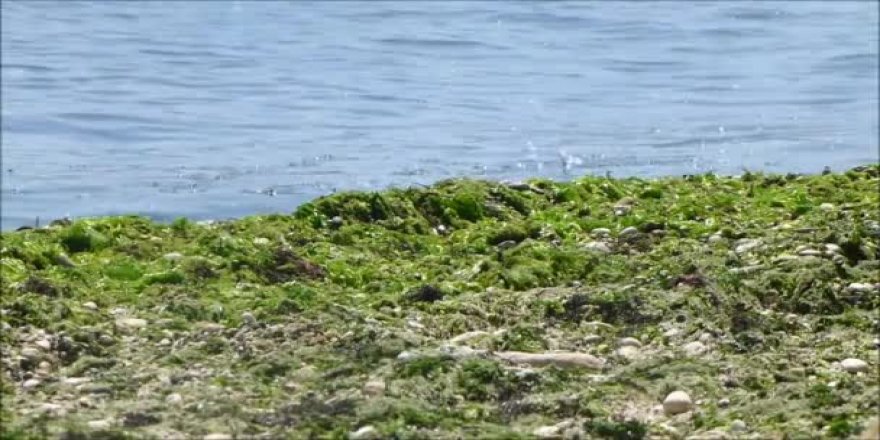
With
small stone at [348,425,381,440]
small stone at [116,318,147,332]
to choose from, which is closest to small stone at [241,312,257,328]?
small stone at [116,318,147,332]

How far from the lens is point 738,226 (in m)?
9.59

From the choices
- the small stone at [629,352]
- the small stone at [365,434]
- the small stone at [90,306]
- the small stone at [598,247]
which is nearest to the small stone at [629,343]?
the small stone at [629,352]

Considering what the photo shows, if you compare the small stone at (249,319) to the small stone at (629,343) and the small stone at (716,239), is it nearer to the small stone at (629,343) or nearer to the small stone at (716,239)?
the small stone at (629,343)

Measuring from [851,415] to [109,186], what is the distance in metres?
9.56

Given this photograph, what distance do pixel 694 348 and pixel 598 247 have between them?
1.76m

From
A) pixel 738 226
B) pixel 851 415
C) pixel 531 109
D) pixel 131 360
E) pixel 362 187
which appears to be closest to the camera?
pixel 851 415

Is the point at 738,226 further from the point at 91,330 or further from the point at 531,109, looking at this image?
the point at 531,109

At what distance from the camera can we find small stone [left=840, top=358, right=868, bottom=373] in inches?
277

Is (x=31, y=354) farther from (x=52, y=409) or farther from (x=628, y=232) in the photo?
(x=628, y=232)

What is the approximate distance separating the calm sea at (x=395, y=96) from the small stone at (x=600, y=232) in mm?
4631

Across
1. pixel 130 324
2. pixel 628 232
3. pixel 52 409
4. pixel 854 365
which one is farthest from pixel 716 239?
pixel 52 409

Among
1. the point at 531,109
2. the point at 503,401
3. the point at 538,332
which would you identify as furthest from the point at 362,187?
the point at 503,401

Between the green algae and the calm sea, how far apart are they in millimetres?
4509

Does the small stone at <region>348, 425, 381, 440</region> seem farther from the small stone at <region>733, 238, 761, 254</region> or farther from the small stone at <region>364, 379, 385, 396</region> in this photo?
the small stone at <region>733, 238, 761, 254</region>
